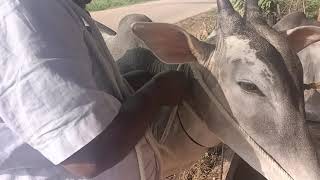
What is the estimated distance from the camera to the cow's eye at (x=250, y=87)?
2.30 metres

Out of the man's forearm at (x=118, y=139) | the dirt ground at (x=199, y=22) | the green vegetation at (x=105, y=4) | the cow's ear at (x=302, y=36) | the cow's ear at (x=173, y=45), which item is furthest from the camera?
the green vegetation at (x=105, y=4)

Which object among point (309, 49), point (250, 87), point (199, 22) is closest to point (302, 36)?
point (250, 87)

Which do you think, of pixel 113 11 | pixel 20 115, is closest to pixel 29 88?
pixel 20 115

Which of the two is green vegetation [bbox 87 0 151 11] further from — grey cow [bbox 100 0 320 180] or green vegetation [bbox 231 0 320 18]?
grey cow [bbox 100 0 320 180]

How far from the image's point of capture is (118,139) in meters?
2.12

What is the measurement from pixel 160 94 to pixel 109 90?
222 millimetres

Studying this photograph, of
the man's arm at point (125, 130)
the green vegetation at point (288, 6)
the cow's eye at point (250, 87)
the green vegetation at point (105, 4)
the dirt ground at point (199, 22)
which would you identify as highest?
the man's arm at point (125, 130)

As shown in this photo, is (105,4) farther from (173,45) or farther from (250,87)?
(250,87)

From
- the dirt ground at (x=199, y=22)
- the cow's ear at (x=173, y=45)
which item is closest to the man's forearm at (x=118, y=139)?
the cow's ear at (x=173, y=45)

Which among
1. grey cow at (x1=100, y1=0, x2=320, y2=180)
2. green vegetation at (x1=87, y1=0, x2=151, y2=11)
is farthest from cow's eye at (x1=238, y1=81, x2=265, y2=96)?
green vegetation at (x1=87, y1=0, x2=151, y2=11)

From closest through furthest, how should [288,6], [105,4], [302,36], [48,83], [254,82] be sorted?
1. [48,83]
2. [254,82]
3. [302,36]
4. [288,6]
5. [105,4]

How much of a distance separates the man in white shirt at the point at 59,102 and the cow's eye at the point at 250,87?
0.36 m

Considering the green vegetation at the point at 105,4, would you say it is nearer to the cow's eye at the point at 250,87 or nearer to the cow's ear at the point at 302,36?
the cow's ear at the point at 302,36

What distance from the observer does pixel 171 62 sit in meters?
2.50
